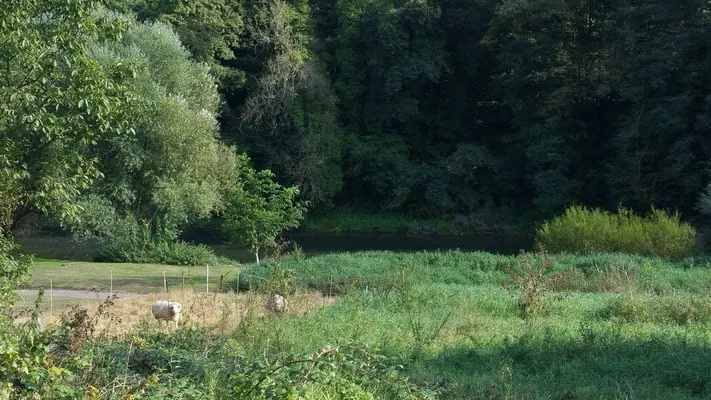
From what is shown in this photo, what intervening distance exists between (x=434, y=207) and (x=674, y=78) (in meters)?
17.7

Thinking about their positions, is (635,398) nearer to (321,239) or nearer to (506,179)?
(321,239)

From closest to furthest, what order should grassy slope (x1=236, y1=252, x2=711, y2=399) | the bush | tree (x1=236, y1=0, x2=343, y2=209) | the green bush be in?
1. grassy slope (x1=236, y1=252, x2=711, y2=399)
2. the green bush
3. the bush
4. tree (x1=236, y1=0, x2=343, y2=209)

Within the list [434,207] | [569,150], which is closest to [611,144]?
[569,150]

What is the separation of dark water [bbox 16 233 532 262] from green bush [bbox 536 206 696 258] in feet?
37.5

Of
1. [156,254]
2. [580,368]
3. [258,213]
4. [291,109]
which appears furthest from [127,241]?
[580,368]

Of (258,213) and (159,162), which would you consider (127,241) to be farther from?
(258,213)

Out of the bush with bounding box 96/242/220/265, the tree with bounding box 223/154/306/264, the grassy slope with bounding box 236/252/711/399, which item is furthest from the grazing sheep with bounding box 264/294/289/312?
the bush with bounding box 96/242/220/265

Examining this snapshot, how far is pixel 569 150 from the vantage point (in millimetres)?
49500

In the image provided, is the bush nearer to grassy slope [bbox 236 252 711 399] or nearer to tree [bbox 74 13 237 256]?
tree [bbox 74 13 237 256]

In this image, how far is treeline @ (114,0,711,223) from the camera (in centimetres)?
4503

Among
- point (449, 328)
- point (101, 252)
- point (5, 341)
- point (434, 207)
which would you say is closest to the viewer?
point (5, 341)

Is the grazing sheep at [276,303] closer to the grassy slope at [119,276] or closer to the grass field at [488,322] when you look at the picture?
the grass field at [488,322]

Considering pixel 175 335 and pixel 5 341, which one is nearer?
pixel 5 341

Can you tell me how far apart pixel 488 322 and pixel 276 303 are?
3934 mm
